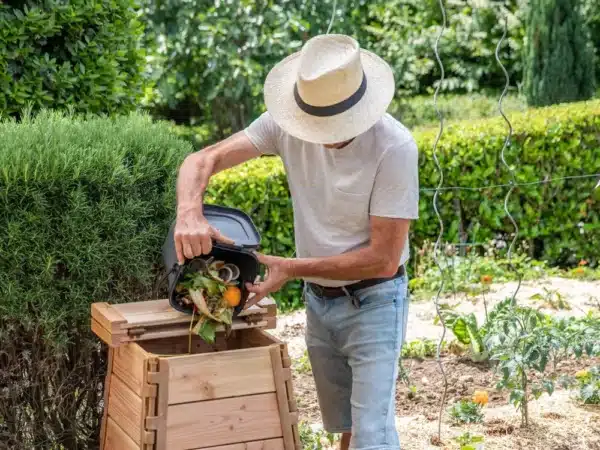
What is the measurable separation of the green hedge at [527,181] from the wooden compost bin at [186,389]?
Answer: 431cm

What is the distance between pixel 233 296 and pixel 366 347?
0.49 meters

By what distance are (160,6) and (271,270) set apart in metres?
7.70

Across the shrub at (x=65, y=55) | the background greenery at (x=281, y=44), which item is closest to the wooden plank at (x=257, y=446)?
the shrub at (x=65, y=55)

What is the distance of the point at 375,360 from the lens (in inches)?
128

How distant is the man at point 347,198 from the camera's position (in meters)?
3.16

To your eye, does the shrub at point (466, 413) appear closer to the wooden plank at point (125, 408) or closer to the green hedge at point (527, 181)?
the wooden plank at point (125, 408)

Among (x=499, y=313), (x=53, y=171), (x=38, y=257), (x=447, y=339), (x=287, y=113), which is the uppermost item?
(x=287, y=113)

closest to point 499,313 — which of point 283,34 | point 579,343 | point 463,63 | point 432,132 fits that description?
point 579,343

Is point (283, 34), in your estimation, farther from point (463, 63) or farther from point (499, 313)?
point (499, 313)

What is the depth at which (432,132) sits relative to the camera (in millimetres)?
7992

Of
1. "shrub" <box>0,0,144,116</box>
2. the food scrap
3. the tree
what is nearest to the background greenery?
the tree

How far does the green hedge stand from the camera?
297 inches

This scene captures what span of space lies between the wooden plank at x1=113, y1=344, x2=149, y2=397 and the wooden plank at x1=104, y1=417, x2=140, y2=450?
16cm

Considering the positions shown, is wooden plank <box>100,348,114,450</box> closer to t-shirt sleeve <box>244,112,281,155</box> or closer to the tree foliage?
t-shirt sleeve <box>244,112,281,155</box>
